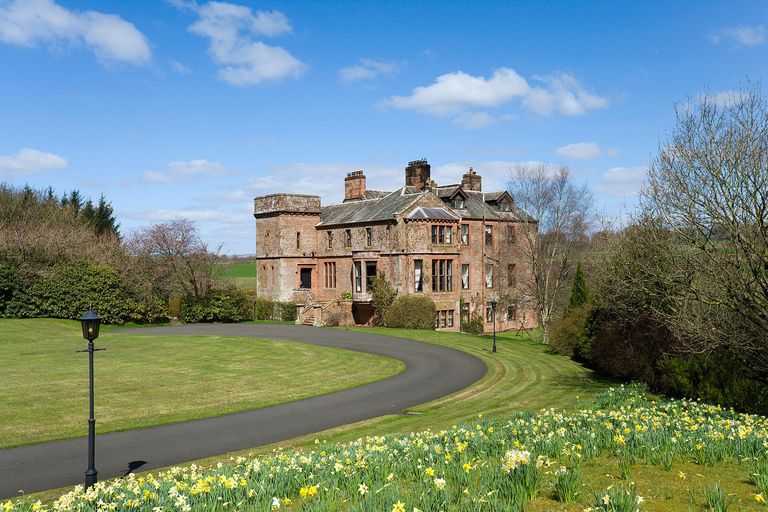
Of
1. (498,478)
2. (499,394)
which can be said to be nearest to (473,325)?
(499,394)

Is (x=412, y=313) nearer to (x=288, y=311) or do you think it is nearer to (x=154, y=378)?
(x=288, y=311)

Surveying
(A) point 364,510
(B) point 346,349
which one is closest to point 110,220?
(B) point 346,349

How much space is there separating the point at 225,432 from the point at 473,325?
34.4 meters

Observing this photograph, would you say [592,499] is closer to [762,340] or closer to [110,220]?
[762,340]

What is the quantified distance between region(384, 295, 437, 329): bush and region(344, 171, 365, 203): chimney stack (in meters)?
13.5

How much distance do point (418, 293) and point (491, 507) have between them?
3964cm

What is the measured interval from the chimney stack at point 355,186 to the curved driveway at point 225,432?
28.4 m

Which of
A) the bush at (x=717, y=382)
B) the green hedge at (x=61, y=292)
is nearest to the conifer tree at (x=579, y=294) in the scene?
the bush at (x=717, y=382)

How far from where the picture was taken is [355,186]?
54.7m

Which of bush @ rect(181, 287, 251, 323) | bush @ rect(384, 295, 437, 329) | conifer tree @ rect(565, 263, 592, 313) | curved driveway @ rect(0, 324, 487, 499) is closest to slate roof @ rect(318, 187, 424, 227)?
bush @ rect(384, 295, 437, 329)

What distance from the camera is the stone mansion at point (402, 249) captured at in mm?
45969

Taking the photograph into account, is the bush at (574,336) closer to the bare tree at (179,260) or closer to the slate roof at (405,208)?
the slate roof at (405,208)

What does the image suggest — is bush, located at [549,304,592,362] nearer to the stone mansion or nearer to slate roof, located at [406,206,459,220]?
the stone mansion

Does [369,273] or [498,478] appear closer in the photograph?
[498,478]
